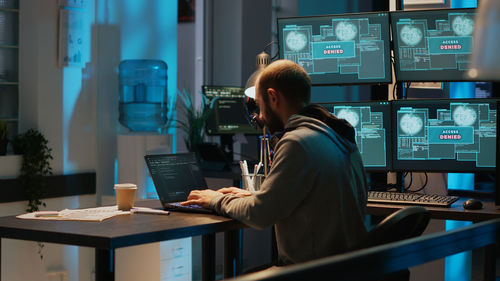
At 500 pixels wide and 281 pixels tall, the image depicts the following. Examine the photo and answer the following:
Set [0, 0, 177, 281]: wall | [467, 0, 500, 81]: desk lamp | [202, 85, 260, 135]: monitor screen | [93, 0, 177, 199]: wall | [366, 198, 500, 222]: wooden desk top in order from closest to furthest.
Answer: [467, 0, 500, 81]: desk lamp
[366, 198, 500, 222]: wooden desk top
[0, 0, 177, 281]: wall
[93, 0, 177, 199]: wall
[202, 85, 260, 135]: monitor screen

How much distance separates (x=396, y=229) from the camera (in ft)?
6.36

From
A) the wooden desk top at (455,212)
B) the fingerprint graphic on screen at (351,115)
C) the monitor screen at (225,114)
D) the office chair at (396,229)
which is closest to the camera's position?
the office chair at (396,229)

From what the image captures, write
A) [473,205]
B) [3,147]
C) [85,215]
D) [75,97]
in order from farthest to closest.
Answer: [75,97]
[3,147]
[473,205]
[85,215]

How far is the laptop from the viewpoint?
102 inches

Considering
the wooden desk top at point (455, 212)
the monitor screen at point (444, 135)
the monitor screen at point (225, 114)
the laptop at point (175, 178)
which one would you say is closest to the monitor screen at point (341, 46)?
the monitor screen at point (444, 135)

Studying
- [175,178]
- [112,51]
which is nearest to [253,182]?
[175,178]

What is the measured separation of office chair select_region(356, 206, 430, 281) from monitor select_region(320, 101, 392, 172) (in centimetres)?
134

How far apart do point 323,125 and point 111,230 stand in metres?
0.76

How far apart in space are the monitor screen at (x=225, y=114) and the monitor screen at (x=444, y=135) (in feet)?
6.50

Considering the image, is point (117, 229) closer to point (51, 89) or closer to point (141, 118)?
point (51, 89)

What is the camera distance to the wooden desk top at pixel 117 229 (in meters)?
2.01

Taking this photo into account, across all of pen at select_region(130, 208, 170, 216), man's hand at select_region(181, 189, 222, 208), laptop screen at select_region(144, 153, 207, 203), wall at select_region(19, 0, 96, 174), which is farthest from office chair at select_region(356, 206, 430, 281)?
wall at select_region(19, 0, 96, 174)

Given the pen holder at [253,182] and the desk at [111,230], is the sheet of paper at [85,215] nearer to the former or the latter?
the desk at [111,230]

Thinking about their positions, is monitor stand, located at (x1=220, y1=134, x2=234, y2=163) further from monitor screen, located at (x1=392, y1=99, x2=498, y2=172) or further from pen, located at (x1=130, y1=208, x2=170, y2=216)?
pen, located at (x1=130, y1=208, x2=170, y2=216)
